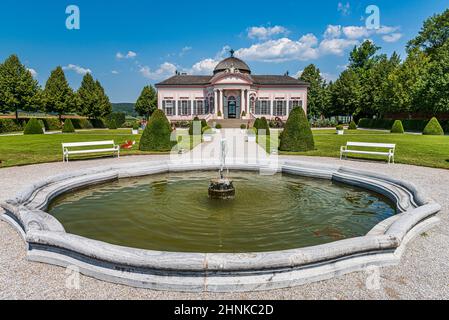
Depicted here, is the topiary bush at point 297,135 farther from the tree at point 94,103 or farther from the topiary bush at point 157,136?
the tree at point 94,103

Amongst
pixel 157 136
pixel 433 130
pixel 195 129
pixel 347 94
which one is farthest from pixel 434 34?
pixel 157 136

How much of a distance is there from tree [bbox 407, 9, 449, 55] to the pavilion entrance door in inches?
1161

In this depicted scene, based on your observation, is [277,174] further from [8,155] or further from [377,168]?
[8,155]

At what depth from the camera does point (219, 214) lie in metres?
6.41

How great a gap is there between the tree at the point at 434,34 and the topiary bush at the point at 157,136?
160 feet

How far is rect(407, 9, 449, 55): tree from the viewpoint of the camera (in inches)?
1916

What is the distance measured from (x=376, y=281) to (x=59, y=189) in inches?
282

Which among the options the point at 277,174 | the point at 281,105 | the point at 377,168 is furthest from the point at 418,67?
the point at 277,174

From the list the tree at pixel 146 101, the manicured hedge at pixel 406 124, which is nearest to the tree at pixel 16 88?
the tree at pixel 146 101

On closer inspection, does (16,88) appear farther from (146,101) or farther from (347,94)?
(347,94)

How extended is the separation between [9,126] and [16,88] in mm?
6191

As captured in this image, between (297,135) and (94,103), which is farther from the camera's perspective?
(94,103)

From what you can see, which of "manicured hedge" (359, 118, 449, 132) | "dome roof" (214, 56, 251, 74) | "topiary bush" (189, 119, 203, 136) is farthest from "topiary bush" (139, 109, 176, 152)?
"dome roof" (214, 56, 251, 74)

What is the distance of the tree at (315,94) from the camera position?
61719mm
